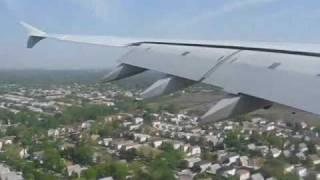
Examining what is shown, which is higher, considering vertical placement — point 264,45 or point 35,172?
point 264,45

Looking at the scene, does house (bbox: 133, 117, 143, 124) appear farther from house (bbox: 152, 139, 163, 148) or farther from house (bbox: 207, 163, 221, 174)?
house (bbox: 207, 163, 221, 174)

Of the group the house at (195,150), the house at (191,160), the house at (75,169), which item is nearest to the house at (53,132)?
the house at (75,169)

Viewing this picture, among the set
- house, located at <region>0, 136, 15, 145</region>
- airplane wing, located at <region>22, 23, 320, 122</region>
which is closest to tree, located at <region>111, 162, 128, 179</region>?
house, located at <region>0, 136, 15, 145</region>

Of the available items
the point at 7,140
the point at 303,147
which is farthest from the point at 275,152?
the point at 7,140

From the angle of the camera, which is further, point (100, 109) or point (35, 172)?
point (100, 109)

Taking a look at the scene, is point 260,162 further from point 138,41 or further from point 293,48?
point 293,48

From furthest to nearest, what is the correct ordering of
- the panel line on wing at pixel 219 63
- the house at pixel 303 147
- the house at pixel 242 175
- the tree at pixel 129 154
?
the tree at pixel 129 154, the house at pixel 303 147, the house at pixel 242 175, the panel line on wing at pixel 219 63

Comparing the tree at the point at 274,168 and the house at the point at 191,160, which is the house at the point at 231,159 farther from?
the tree at the point at 274,168

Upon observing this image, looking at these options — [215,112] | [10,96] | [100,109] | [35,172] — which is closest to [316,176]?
[35,172]

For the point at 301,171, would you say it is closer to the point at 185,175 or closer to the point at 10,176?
the point at 185,175
